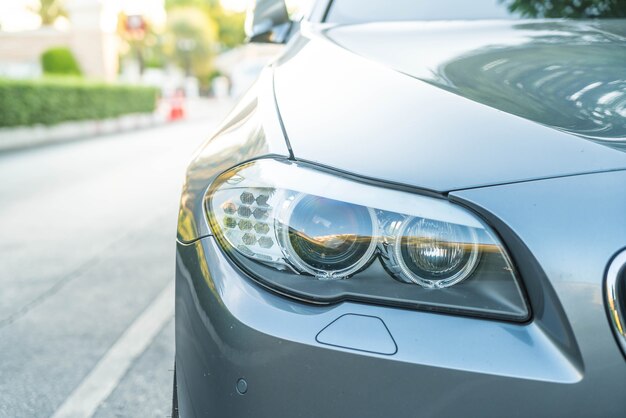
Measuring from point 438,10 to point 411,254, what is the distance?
1487 millimetres

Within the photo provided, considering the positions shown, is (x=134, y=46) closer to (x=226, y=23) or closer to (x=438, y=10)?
(x=226, y=23)

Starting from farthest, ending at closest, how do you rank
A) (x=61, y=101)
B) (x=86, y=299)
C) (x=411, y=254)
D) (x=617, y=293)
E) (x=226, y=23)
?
(x=226, y=23)
(x=61, y=101)
(x=86, y=299)
(x=411, y=254)
(x=617, y=293)

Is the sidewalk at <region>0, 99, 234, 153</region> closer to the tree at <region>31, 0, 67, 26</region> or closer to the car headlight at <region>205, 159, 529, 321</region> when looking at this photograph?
the car headlight at <region>205, 159, 529, 321</region>

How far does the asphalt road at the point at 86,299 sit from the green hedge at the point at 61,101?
21.4ft

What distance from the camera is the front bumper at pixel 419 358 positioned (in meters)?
1.08

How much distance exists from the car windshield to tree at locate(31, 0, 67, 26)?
249 ft

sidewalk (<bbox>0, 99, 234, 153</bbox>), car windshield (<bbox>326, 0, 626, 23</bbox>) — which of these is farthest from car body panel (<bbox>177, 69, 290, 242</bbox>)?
sidewalk (<bbox>0, 99, 234, 153</bbox>)

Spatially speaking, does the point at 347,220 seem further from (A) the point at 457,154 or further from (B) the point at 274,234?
(A) the point at 457,154

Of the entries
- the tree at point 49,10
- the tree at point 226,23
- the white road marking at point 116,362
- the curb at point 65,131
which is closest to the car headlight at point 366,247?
the white road marking at point 116,362

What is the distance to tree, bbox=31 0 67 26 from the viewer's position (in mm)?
70688

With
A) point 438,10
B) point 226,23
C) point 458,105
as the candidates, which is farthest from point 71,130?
point 226,23

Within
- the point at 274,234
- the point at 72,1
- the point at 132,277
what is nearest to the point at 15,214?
the point at 132,277

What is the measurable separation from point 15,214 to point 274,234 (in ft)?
19.6

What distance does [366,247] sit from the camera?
1265mm
